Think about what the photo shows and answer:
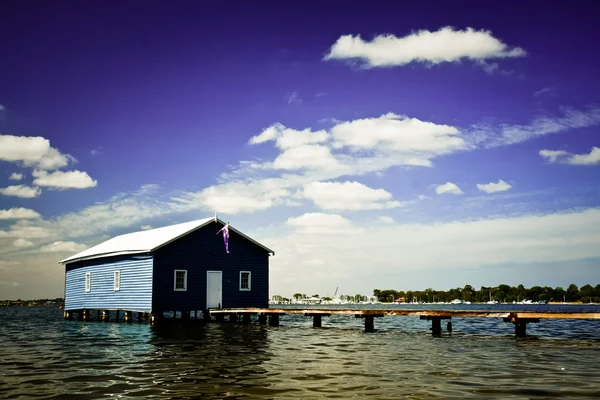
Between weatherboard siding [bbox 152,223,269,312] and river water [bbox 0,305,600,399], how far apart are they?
12.2m

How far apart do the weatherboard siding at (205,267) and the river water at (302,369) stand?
40.1 ft

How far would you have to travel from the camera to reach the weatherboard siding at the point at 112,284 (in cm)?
Result: 3488

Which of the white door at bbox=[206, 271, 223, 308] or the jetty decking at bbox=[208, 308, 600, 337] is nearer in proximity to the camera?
the jetty decking at bbox=[208, 308, 600, 337]

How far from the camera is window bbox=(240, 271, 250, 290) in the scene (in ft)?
125

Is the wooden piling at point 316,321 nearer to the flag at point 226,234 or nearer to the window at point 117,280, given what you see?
the flag at point 226,234

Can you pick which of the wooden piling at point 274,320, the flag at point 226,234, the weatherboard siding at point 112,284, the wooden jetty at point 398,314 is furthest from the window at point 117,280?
the wooden piling at point 274,320

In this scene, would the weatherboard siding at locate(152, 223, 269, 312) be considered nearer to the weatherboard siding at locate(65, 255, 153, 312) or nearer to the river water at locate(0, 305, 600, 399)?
the weatherboard siding at locate(65, 255, 153, 312)

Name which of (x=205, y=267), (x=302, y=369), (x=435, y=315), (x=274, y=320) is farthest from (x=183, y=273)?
(x=302, y=369)

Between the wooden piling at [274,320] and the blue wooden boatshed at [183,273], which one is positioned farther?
the wooden piling at [274,320]

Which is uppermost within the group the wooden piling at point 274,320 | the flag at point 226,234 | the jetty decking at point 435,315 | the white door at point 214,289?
the flag at point 226,234

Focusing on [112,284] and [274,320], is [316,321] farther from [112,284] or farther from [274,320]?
[112,284]

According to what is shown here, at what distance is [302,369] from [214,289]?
75.7 feet

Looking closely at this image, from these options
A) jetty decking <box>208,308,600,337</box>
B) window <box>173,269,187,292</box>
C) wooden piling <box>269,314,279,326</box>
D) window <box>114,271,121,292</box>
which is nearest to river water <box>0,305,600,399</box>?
jetty decking <box>208,308,600,337</box>

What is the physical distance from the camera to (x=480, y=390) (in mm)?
11297
